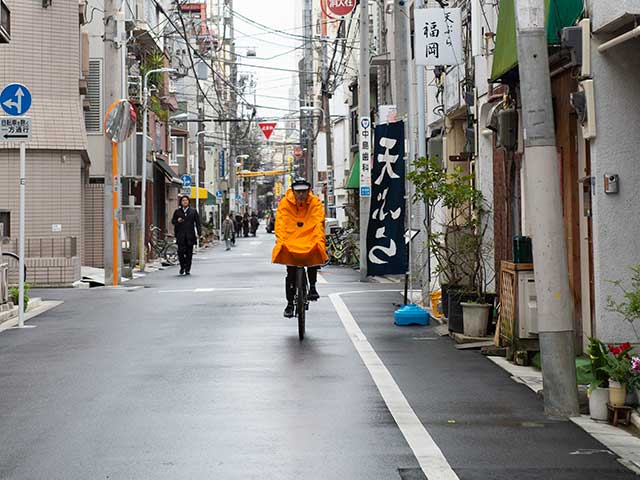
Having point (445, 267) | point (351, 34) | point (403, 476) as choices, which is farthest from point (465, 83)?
point (351, 34)

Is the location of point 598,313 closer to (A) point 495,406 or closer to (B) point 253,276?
(A) point 495,406

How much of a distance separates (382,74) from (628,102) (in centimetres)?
3302

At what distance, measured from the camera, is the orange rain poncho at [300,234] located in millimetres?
13562

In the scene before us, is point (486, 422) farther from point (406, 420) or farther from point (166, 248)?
point (166, 248)

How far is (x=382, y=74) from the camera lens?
140ft

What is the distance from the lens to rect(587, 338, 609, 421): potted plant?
8.00 m

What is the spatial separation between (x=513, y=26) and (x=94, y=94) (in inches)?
1040

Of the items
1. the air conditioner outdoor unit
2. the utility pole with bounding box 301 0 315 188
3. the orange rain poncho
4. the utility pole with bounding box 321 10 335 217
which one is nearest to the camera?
the air conditioner outdoor unit

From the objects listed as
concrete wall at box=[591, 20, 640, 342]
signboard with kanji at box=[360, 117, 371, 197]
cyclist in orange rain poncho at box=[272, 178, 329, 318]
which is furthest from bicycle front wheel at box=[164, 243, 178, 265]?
concrete wall at box=[591, 20, 640, 342]

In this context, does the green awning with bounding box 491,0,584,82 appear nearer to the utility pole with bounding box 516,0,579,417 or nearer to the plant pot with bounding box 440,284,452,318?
the utility pole with bounding box 516,0,579,417

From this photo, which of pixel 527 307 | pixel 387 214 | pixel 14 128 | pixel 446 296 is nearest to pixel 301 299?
pixel 446 296

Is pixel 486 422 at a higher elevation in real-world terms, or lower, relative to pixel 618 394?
lower

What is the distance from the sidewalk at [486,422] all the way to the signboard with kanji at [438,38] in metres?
7.28

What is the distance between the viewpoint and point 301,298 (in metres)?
13.3
